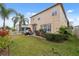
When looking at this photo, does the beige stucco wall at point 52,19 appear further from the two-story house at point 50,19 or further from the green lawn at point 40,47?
the green lawn at point 40,47

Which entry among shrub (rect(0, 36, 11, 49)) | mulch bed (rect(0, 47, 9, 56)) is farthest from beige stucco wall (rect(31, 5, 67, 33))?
mulch bed (rect(0, 47, 9, 56))

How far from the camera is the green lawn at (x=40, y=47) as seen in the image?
180 inches

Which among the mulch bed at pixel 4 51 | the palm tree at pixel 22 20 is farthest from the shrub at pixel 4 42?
the palm tree at pixel 22 20

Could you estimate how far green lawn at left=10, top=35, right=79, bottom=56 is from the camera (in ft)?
15.0

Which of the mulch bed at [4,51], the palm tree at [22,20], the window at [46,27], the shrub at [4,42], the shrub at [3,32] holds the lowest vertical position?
the mulch bed at [4,51]

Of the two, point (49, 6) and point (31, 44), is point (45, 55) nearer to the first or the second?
point (31, 44)

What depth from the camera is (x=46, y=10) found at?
4590 millimetres

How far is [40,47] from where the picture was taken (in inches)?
181

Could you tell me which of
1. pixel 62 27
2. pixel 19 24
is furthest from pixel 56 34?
pixel 19 24

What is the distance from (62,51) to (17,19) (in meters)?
0.75

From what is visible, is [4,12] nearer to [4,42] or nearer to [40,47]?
[4,42]

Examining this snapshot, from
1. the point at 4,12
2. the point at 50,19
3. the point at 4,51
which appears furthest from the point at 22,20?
the point at 4,51

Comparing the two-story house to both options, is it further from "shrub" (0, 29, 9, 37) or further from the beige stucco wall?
"shrub" (0, 29, 9, 37)

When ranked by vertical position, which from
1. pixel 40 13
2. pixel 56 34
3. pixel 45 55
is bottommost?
pixel 45 55
